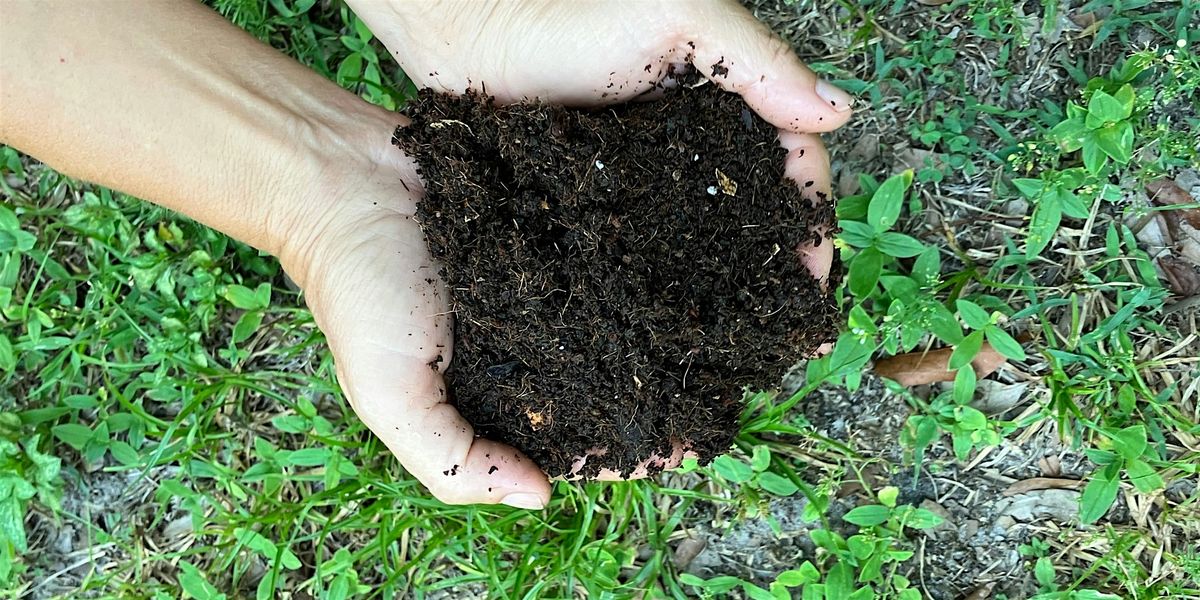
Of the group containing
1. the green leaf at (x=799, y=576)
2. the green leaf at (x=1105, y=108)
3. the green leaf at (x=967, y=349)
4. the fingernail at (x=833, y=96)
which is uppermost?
the fingernail at (x=833, y=96)

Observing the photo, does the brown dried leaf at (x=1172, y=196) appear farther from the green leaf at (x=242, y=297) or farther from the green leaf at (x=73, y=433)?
the green leaf at (x=73, y=433)

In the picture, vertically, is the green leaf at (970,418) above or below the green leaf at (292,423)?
above

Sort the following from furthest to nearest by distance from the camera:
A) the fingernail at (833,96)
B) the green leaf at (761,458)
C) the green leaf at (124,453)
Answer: the green leaf at (124,453) → the green leaf at (761,458) → the fingernail at (833,96)

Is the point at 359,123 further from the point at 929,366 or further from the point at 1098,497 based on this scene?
the point at 1098,497

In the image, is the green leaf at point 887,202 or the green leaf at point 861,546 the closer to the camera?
the green leaf at point 887,202

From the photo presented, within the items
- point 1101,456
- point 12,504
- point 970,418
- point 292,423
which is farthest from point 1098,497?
point 12,504

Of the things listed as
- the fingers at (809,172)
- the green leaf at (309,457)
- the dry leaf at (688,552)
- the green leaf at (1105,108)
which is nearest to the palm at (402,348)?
the green leaf at (309,457)

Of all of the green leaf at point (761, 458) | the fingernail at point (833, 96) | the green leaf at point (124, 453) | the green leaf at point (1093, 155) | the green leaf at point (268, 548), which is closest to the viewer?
the fingernail at point (833, 96)

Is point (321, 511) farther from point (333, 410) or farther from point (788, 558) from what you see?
point (788, 558)
